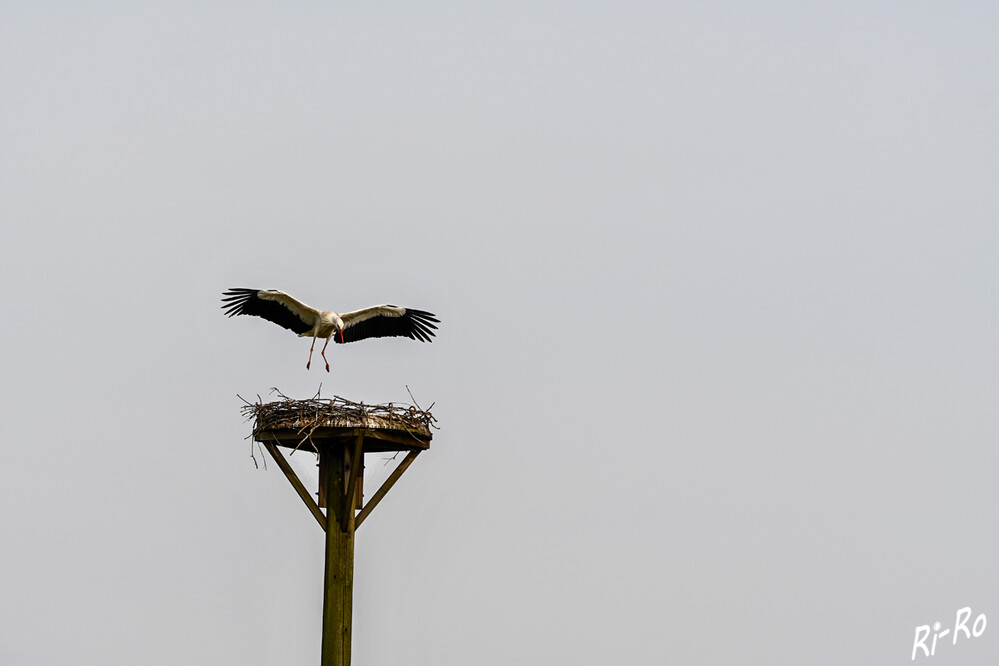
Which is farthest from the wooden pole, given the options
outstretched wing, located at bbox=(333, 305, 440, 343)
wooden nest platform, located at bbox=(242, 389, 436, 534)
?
outstretched wing, located at bbox=(333, 305, 440, 343)

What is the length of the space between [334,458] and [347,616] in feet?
5.18

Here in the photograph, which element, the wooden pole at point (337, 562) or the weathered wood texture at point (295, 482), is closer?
the wooden pole at point (337, 562)

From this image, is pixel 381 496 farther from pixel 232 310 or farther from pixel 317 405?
pixel 232 310

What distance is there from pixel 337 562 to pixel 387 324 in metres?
2.97

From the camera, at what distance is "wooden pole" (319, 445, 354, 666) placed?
11648 mm

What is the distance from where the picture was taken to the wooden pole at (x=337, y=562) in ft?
38.2

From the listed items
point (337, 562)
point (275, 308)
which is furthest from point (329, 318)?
point (337, 562)

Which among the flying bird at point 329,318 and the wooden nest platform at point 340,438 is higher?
the flying bird at point 329,318

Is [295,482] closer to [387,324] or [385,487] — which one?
[385,487]

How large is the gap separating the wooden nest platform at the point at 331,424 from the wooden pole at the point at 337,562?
26 cm

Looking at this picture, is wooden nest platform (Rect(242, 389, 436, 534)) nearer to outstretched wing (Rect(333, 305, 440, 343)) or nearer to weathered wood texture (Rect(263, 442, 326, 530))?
weathered wood texture (Rect(263, 442, 326, 530))

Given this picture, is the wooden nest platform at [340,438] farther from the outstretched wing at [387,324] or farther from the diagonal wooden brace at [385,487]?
the outstretched wing at [387,324]

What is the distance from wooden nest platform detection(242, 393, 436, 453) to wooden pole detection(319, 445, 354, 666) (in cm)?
26

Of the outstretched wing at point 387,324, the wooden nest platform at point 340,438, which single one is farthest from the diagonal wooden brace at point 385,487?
the outstretched wing at point 387,324
